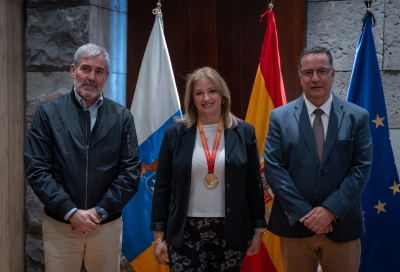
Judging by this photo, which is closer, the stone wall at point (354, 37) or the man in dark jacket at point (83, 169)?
the man in dark jacket at point (83, 169)

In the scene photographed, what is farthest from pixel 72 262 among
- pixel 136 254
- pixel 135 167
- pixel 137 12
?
pixel 137 12

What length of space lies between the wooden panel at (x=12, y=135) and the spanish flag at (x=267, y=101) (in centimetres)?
158

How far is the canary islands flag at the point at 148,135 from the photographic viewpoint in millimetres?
3275

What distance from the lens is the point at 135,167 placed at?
8.52 ft

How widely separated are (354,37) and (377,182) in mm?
949

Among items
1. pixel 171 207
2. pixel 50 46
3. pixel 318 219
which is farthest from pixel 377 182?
pixel 50 46

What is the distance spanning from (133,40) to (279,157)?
5.76 feet

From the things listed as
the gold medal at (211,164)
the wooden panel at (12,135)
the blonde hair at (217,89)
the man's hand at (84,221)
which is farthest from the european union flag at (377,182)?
the wooden panel at (12,135)

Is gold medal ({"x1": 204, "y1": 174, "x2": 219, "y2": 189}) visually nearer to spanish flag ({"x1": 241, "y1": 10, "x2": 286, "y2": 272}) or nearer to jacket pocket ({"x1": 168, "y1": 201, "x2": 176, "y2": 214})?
jacket pocket ({"x1": 168, "y1": 201, "x2": 176, "y2": 214})

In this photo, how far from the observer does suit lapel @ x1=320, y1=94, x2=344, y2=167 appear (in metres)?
2.36

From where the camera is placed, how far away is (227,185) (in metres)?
2.36

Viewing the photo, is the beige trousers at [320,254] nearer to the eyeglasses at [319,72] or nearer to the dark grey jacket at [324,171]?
the dark grey jacket at [324,171]

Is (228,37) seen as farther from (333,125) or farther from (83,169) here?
(83,169)

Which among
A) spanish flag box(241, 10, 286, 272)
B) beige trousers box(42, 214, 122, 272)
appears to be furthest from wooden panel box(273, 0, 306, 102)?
beige trousers box(42, 214, 122, 272)
